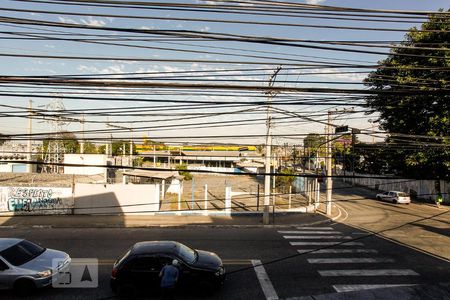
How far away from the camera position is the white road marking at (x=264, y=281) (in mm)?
10594

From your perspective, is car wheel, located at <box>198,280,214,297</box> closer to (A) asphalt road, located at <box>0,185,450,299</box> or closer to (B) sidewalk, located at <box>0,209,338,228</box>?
(A) asphalt road, located at <box>0,185,450,299</box>

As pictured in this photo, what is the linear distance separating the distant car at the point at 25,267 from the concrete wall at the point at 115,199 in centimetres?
1210

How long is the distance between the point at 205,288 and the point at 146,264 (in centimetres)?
187

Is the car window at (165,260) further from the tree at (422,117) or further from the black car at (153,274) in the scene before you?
the tree at (422,117)

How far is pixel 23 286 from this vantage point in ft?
34.5

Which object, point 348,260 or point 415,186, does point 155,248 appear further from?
point 415,186

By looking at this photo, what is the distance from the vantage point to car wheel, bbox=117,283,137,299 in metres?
10.5

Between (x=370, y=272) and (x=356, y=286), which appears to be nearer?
(x=356, y=286)

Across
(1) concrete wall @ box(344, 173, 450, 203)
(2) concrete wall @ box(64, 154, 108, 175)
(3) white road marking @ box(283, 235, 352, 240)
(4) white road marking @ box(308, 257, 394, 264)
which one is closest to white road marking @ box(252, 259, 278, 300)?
(4) white road marking @ box(308, 257, 394, 264)

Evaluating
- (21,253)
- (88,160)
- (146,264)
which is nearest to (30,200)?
(21,253)

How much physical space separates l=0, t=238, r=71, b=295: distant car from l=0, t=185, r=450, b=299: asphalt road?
43 cm

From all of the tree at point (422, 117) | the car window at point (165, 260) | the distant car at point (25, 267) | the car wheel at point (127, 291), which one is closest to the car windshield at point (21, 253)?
the distant car at point (25, 267)

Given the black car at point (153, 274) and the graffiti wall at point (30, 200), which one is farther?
Answer: the graffiti wall at point (30, 200)

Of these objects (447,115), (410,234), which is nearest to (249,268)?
(410,234)
